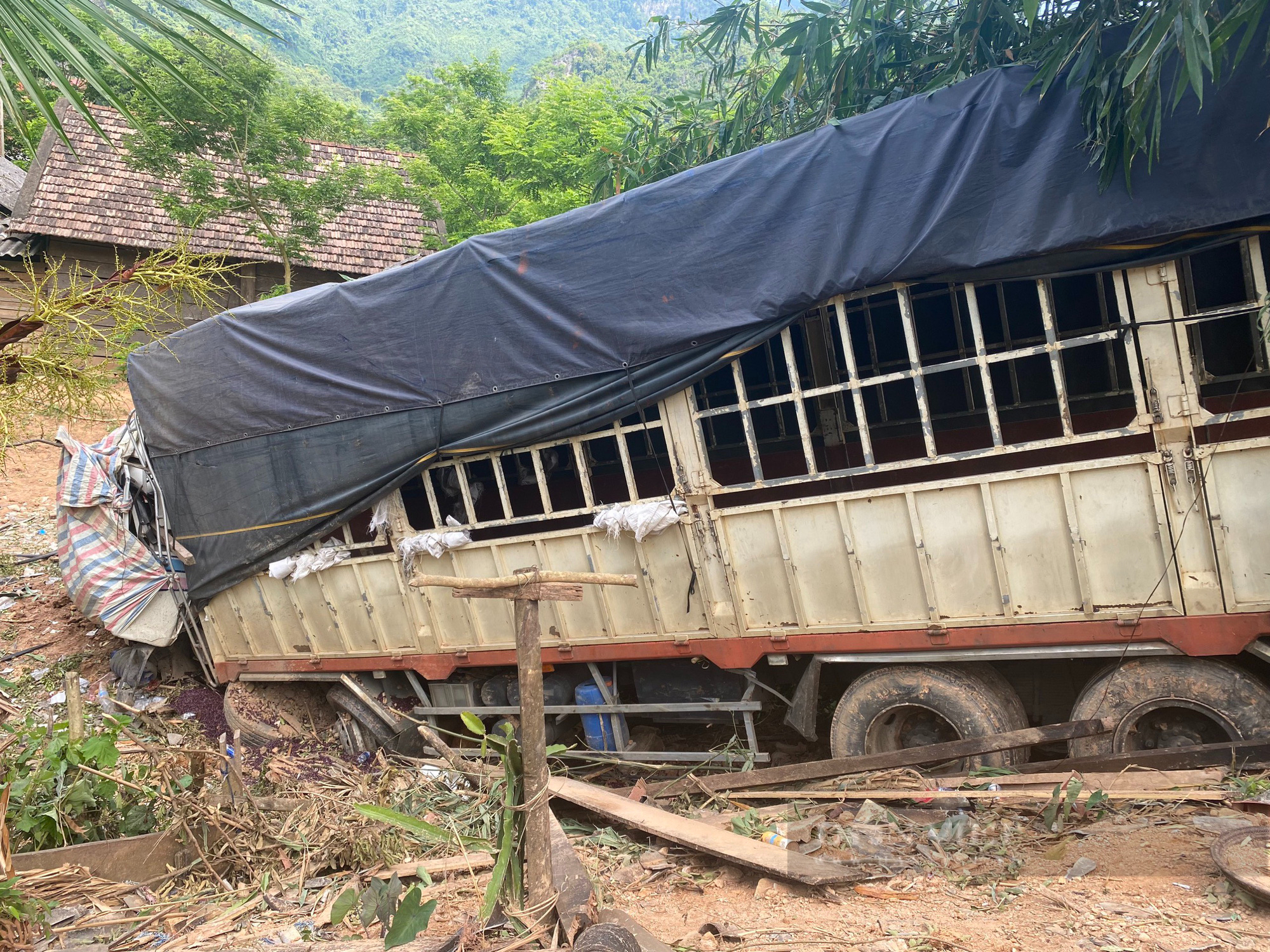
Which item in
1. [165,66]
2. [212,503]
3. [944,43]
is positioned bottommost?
[212,503]

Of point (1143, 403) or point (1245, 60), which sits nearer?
point (1245, 60)

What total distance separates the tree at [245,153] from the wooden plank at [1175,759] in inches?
466

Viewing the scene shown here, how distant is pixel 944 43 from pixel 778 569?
3.57 m

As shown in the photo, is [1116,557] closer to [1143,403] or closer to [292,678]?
[1143,403]

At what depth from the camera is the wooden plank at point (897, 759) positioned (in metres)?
4.07

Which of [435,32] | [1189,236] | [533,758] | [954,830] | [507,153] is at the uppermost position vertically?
[435,32]

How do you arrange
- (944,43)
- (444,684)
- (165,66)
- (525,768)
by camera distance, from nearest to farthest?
(165,66) < (525,768) < (944,43) < (444,684)

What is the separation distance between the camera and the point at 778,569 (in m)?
4.70

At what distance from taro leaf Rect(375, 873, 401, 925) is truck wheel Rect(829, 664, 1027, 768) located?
282 centimetres

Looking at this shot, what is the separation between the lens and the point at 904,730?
15.6 ft

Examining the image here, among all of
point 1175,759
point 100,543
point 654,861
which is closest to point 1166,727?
point 1175,759

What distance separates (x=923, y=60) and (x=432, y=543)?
4.52 metres

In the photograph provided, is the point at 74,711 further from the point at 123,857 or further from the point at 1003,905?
the point at 1003,905

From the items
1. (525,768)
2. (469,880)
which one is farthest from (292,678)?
(525,768)
